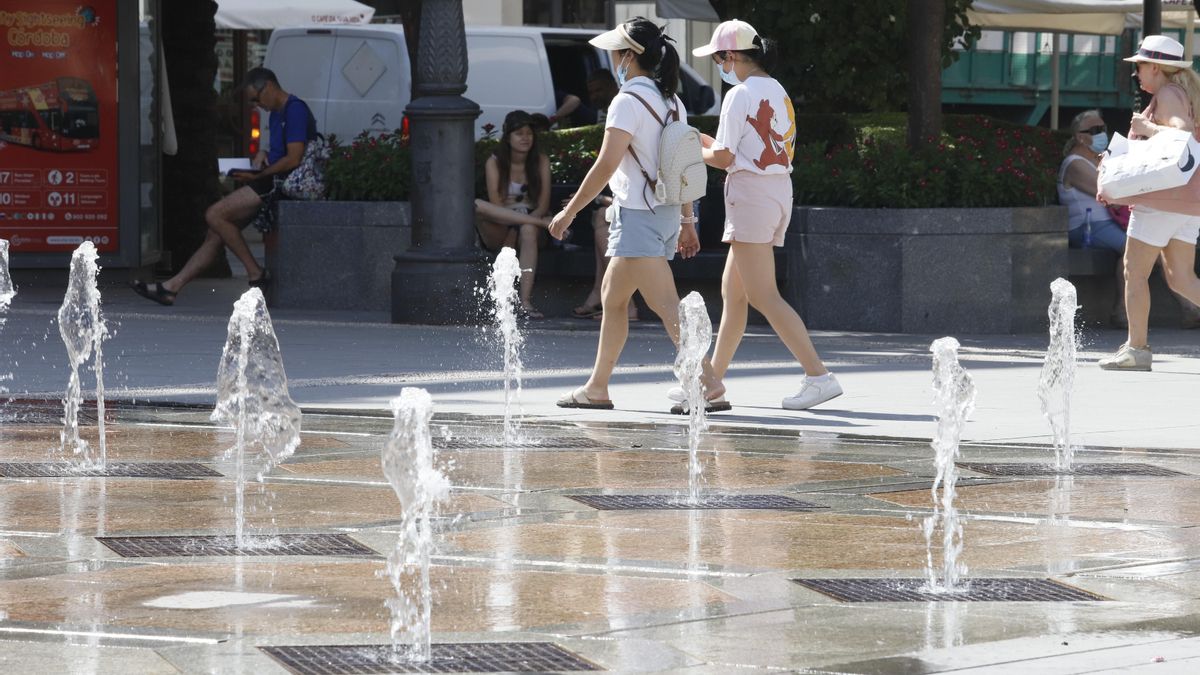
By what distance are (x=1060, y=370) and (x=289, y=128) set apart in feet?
25.6

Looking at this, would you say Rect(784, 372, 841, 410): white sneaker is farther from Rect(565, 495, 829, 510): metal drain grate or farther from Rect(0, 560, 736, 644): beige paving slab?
Rect(0, 560, 736, 644): beige paving slab

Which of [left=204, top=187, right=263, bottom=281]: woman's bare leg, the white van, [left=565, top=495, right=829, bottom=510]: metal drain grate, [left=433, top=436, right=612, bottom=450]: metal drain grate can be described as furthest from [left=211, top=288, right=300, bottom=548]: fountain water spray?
the white van

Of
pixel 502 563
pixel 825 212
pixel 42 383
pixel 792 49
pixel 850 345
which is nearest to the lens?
pixel 502 563

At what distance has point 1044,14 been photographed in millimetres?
A: 25219

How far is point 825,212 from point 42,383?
5.42 m

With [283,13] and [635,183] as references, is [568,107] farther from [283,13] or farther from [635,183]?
[283,13]

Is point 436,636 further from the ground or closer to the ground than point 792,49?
closer to the ground

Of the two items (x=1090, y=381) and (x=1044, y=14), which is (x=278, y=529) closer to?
(x=1090, y=381)

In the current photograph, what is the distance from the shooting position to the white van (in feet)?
66.7

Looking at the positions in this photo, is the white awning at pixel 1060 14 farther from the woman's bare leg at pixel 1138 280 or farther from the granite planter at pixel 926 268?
the woman's bare leg at pixel 1138 280

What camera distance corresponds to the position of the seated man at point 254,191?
15.1 m

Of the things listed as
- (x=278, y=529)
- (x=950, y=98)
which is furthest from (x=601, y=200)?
(x=950, y=98)

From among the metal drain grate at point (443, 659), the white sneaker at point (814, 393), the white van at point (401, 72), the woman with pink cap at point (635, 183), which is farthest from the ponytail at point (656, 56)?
the white van at point (401, 72)

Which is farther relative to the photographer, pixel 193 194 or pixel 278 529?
pixel 193 194
